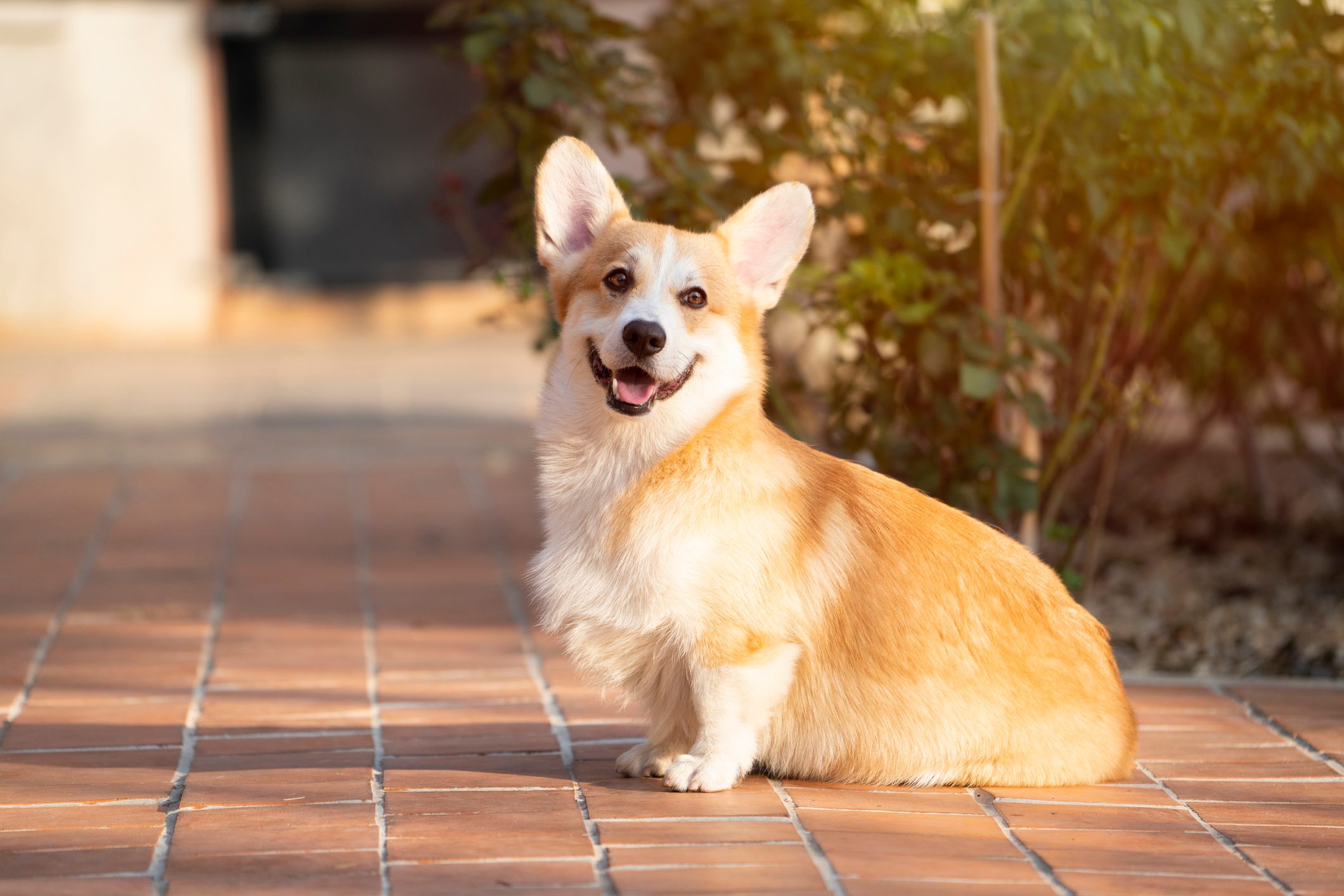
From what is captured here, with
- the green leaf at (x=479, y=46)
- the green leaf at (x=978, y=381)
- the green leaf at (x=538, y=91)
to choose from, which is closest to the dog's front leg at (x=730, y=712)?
the green leaf at (x=978, y=381)

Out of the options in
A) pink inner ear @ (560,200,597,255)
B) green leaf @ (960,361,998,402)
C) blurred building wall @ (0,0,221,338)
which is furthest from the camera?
blurred building wall @ (0,0,221,338)

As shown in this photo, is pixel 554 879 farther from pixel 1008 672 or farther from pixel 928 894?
pixel 1008 672

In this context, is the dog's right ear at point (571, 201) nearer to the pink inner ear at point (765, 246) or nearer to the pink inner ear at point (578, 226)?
the pink inner ear at point (578, 226)

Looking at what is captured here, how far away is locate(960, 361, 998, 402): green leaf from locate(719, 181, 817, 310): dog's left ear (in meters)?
0.91

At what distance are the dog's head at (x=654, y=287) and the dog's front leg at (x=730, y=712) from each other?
52 centimetres

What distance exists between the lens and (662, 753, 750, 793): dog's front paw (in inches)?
123

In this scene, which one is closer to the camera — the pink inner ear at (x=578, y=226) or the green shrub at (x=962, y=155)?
the pink inner ear at (x=578, y=226)

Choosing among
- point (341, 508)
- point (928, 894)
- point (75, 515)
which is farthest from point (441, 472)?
point (928, 894)

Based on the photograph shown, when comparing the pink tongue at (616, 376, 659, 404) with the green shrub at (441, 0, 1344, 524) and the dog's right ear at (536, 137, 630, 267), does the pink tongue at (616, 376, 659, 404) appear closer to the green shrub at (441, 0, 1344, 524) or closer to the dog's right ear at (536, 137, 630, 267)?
the dog's right ear at (536, 137, 630, 267)

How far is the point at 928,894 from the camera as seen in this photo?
2672 mm

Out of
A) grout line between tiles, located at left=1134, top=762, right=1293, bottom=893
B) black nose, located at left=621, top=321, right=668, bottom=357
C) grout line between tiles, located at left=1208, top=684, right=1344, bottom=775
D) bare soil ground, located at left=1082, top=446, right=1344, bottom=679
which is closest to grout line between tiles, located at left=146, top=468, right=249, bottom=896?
black nose, located at left=621, top=321, right=668, bottom=357

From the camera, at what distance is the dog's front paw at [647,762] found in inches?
131

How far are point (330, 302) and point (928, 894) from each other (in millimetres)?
10468

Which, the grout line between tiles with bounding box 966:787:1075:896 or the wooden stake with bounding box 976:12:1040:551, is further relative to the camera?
the wooden stake with bounding box 976:12:1040:551
